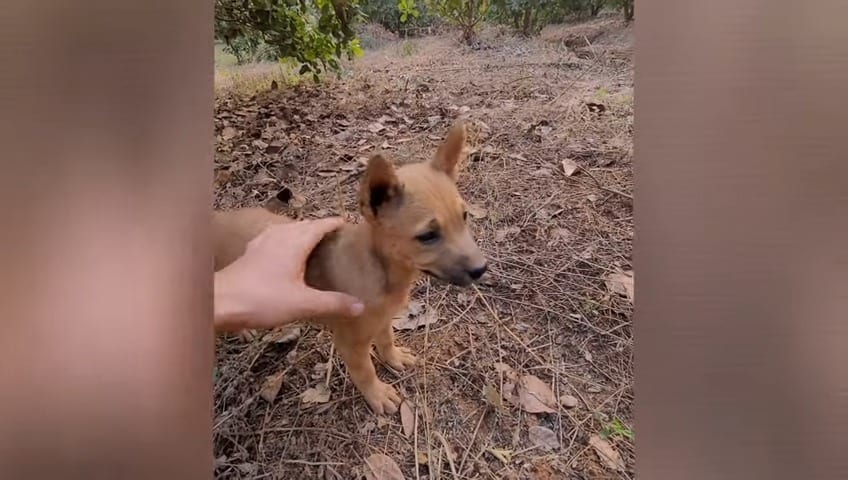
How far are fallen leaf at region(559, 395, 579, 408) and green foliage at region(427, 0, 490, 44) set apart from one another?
2.49 feet

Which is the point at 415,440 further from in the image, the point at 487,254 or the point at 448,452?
the point at 487,254

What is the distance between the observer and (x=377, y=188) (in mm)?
1255

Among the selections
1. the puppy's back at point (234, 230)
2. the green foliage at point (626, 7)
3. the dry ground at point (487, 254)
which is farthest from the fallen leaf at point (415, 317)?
the green foliage at point (626, 7)

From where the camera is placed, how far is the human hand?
1264 millimetres

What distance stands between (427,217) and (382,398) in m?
0.38

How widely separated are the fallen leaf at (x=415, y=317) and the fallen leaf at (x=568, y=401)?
0.99ft

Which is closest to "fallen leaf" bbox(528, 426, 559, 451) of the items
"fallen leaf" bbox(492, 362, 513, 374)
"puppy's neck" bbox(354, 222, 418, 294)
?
"fallen leaf" bbox(492, 362, 513, 374)

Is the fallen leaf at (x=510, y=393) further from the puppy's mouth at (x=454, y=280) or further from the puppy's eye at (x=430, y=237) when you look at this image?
the puppy's eye at (x=430, y=237)

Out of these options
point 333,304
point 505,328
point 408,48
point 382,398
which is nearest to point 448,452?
point 382,398
